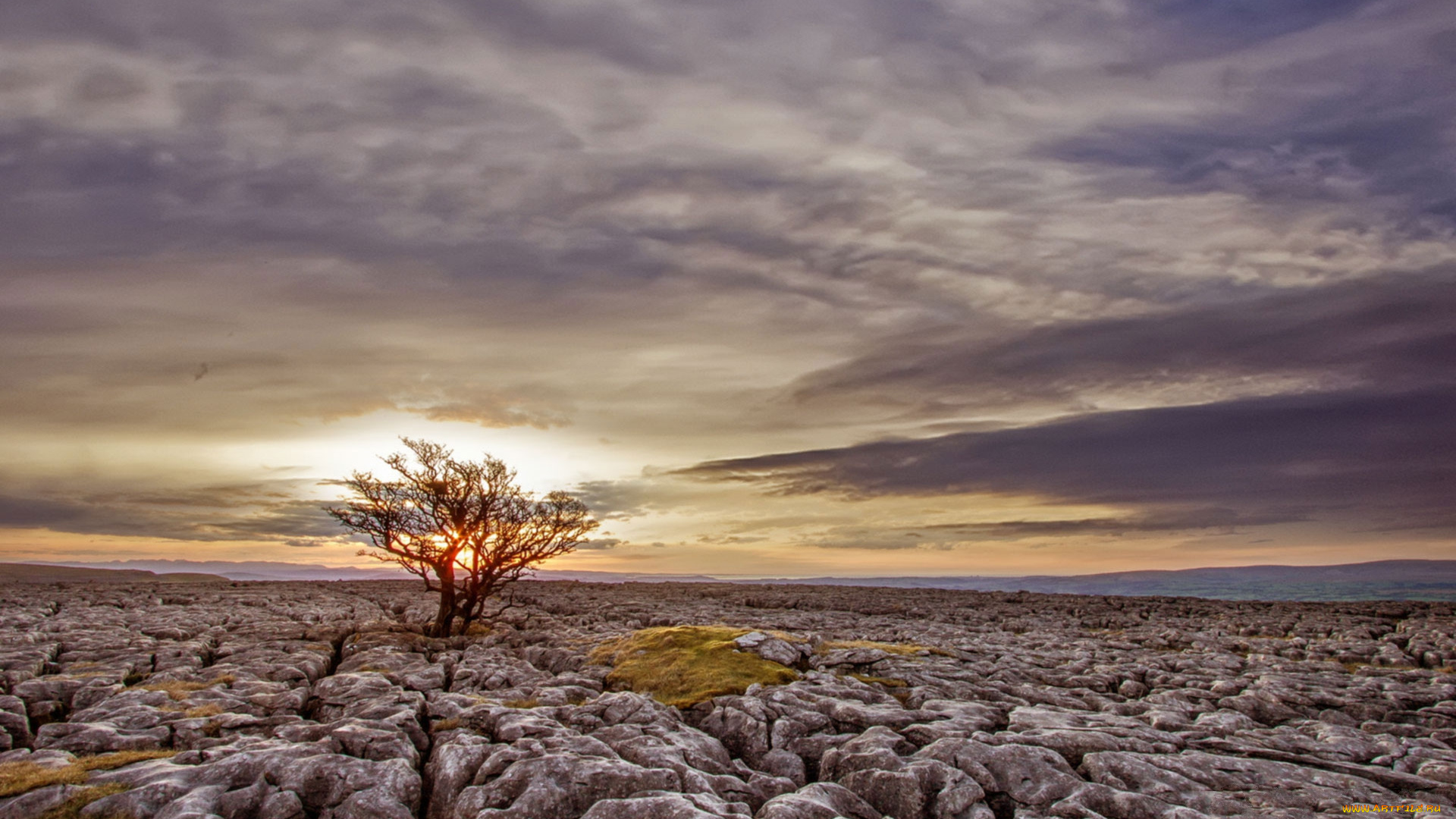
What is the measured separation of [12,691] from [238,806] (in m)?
15.3

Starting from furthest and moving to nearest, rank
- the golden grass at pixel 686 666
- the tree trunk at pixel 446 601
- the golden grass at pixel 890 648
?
the tree trunk at pixel 446 601 → the golden grass at pixel 890 648 → the golden grass at pixel 686 666

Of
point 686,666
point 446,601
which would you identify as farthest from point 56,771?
point 446,601

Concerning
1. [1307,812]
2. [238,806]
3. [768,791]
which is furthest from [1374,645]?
[238,806]

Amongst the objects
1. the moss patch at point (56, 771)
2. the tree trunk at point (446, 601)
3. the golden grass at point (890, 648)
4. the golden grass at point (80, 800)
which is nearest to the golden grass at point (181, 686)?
the moss patch at point (56, 771)

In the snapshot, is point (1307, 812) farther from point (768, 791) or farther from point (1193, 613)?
point (1193, 613)

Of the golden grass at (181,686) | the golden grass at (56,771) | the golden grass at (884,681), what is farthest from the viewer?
the golden grass at (884,681)

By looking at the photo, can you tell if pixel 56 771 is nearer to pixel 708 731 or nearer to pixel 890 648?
pixel 708 731

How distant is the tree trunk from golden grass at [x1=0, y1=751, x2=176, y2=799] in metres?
23.5

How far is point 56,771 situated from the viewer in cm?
1370

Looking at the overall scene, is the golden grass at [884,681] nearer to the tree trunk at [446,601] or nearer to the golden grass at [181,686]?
the golden grass at [181,686]

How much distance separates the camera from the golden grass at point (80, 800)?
39.4 feet

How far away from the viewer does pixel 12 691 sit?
69.7 ft

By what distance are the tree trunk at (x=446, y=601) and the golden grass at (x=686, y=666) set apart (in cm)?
1232

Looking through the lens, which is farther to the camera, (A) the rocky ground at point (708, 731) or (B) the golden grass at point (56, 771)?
(A) the rocky ground at point (708, 731)
